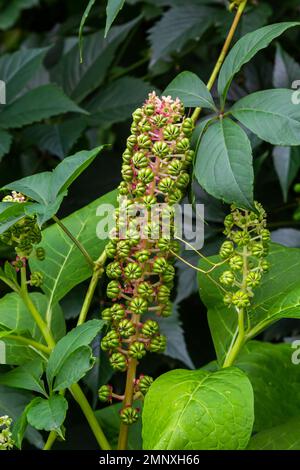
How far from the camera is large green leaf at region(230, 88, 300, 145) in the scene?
2.73 feet

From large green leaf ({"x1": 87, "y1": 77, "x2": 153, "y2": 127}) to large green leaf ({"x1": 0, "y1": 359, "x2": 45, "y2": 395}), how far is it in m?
0.68

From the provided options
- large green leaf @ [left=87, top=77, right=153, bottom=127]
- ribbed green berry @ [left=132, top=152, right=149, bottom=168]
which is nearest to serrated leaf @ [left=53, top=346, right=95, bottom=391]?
ribbed green berry @ [left=132, top=152, right=149, bottom=168]

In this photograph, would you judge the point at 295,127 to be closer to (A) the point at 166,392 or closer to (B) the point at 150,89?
(A) the point at 166,392

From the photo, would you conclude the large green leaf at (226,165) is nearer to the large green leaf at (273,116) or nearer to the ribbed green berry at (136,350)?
the large green leaf at (273,116)

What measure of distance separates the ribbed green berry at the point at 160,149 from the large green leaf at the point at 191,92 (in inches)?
3.8

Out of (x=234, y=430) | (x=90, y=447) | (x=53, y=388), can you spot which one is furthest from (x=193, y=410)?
(x=90, y=447)

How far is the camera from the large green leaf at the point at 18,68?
1.45 meters

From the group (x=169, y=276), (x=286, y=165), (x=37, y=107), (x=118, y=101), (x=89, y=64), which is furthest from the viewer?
(x=89, y=64)

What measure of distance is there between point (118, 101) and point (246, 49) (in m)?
0.66

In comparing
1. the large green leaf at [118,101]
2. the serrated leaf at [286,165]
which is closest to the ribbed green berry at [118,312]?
the serrated leaf at [286,165]

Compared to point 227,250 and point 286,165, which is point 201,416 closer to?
point 227,250

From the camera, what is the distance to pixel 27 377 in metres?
0.89

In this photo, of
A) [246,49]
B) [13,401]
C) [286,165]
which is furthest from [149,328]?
[286,165]

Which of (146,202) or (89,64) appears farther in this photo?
(89,64)
